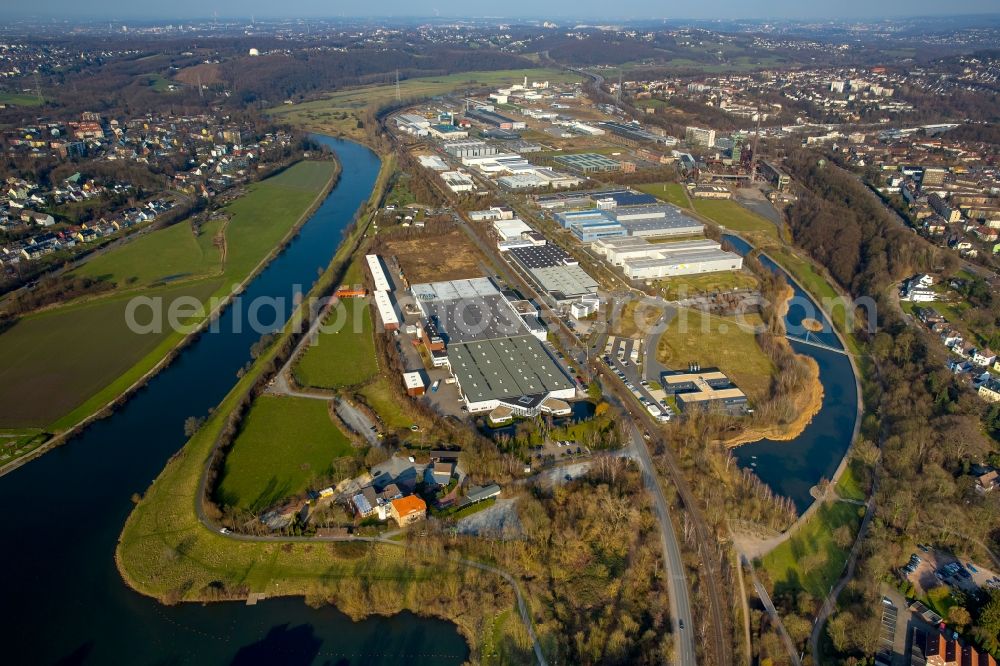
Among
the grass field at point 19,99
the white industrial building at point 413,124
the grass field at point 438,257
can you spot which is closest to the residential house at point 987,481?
the grass field at point 438,257

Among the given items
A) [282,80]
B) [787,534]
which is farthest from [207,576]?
[282,80]

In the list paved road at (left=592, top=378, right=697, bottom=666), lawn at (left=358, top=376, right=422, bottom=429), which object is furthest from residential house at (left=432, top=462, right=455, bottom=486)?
paved road at (left=592, top=378, right=697, bottom=666)

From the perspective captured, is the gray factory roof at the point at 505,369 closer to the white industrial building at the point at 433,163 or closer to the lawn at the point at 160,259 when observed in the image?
the lawn at the point at 160,259

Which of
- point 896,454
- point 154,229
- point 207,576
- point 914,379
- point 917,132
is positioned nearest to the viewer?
point 207,576

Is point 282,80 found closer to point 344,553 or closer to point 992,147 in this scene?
point 992,147

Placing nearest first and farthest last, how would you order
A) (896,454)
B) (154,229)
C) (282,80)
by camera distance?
(896,454)
(154,229)
(282,80)

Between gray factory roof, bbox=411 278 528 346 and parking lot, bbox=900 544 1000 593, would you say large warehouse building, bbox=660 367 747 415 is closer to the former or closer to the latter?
gray factory roof, bbox=411 278 528 346

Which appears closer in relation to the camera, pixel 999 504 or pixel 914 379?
pixel 999 504
